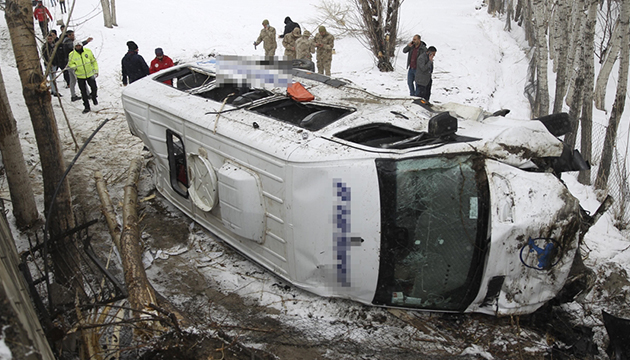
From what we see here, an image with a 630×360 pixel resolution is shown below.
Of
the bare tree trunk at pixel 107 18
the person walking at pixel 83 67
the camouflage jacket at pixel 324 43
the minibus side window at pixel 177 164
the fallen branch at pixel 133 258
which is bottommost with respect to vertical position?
the fallen branch at pixel 133 258

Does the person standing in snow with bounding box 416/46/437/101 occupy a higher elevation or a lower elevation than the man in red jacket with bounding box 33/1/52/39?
lower

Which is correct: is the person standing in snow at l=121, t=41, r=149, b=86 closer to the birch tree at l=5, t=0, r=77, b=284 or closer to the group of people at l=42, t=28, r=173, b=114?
the group of people at l=42, t=28, r=173, b=114

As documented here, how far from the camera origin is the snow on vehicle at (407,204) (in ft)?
13.1

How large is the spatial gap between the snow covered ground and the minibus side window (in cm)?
50

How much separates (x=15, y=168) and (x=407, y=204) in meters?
4.67

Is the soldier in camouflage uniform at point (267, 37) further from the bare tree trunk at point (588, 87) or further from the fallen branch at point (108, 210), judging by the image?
the bare tree trunk at point (588, 87)

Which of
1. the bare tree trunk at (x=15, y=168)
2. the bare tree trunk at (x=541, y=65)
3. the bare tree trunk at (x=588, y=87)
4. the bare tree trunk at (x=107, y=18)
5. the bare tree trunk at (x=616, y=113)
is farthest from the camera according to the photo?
the bare tree trunk at (x=107, y=18)

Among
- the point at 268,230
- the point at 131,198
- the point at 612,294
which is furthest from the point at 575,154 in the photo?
the point at 131,198

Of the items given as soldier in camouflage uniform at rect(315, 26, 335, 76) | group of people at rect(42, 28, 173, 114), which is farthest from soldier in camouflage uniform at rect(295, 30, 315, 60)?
group of people at rect(42, 28, 173, 114)

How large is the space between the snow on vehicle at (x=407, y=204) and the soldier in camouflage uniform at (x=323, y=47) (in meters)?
7.40

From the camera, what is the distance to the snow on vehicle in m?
3.99

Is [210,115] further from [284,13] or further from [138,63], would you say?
[284,13]

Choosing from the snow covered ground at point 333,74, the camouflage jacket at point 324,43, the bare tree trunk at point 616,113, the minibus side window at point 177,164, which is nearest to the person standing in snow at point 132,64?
the snow covered ground at point 333,74

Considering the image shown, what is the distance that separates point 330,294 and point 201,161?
2.04 meters
